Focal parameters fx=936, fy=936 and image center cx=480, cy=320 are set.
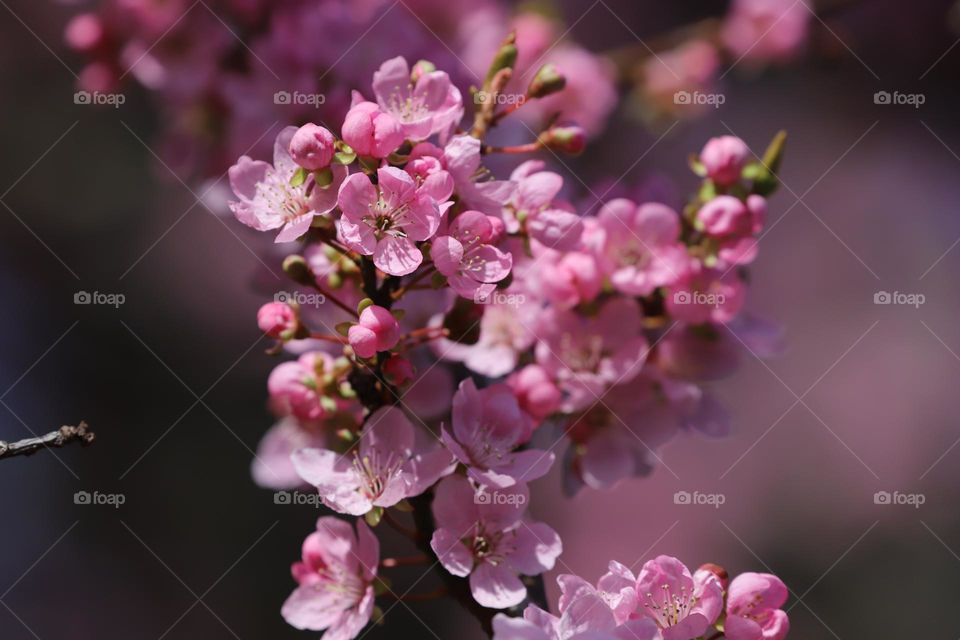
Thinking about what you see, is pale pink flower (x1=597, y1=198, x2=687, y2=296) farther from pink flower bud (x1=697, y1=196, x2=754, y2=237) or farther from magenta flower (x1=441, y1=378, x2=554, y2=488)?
magenta flower (x1=441, y1=378, x2=554, y2=488)

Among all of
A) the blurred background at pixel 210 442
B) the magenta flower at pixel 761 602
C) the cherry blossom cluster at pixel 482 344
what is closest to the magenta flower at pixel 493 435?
the cherry blossom cluster at pixel 482 344

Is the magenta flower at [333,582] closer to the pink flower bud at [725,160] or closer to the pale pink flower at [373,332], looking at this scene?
the pale pink flower at [373,332]

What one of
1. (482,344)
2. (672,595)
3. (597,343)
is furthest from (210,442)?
(672,595)

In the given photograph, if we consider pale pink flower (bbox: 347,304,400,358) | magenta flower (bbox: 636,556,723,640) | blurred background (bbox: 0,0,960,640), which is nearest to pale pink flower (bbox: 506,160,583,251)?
pale pink flower (bbox: 347,304,400,358)

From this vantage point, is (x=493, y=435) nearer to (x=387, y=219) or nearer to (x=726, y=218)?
(x=387, y=219)

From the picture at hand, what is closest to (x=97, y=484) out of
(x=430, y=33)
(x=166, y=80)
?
(x=166, y=80)

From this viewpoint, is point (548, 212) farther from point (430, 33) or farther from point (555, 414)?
point (430, 33)
